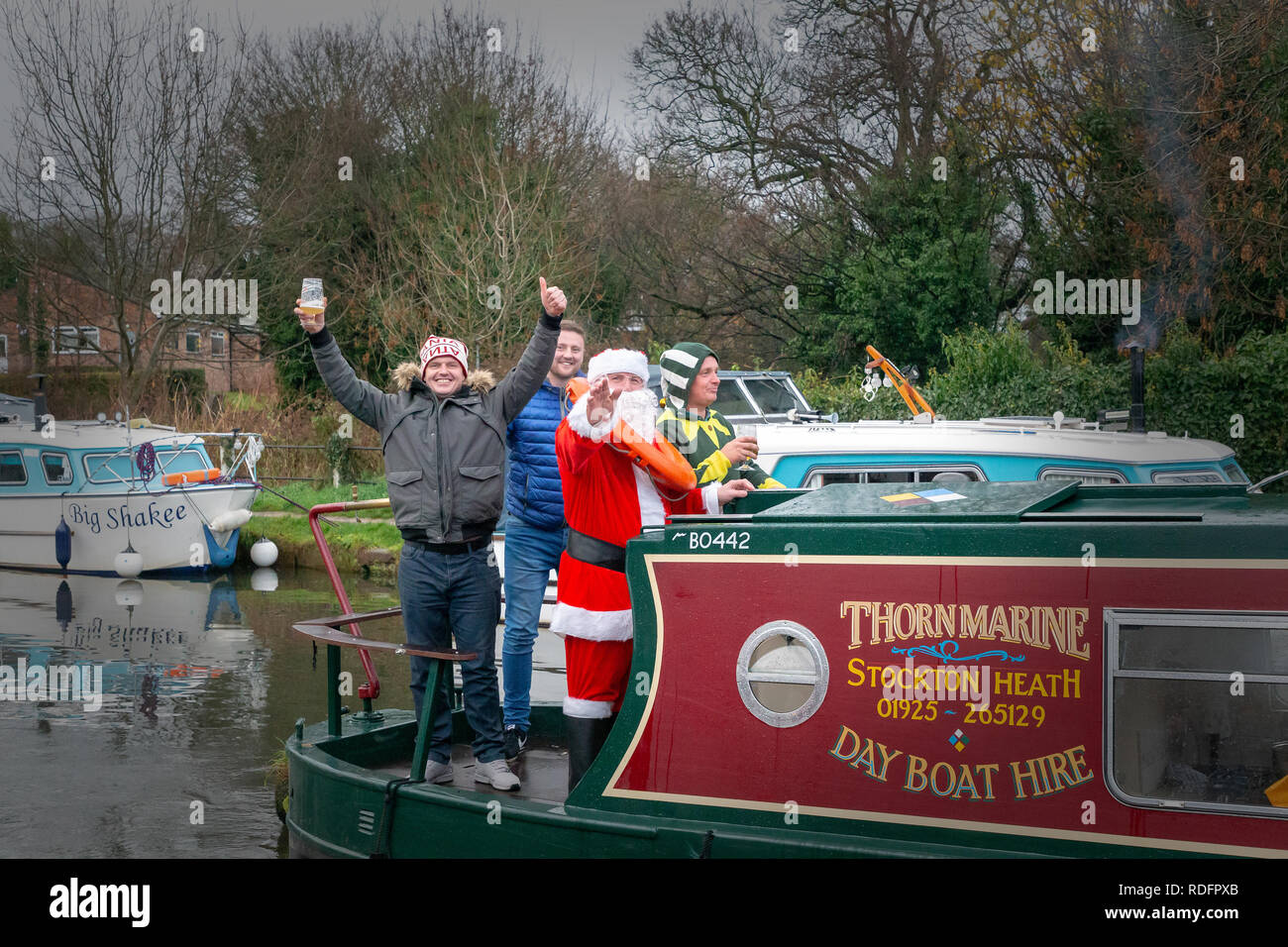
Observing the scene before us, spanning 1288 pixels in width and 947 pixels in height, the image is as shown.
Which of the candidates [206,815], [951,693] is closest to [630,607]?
[951,693]

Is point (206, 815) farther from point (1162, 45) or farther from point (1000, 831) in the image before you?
point (1162, 45)

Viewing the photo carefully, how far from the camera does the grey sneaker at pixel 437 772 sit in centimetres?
506

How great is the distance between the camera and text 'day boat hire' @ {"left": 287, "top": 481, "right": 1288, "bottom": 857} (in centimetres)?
360

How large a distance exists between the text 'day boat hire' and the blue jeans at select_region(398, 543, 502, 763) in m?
0.61

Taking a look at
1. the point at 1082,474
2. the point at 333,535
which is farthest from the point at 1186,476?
the point at 333,535

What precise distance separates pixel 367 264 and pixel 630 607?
23707 mm

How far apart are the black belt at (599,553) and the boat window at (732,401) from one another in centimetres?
915

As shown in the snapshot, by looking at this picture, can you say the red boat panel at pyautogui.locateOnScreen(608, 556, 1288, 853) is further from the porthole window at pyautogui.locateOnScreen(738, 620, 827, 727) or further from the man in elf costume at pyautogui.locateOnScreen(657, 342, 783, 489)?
the man in elf costume at pyautogui.locateOnScreen(657, 342, 783, 489)

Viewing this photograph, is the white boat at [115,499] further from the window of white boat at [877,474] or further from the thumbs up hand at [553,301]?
the thumbs up hand at [553,301]

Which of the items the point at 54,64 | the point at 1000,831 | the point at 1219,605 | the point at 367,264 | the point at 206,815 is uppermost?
the point at 54,64

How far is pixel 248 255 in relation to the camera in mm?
26734

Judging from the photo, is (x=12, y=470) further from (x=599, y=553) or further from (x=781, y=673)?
(x=781, y=673)

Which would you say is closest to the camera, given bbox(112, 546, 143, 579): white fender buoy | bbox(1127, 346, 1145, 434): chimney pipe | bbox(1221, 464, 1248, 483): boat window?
bbox(1221, 464, 1248, 483): boat window

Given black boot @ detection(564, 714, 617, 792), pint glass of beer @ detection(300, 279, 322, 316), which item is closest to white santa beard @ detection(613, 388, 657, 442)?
black boot @ detection(564, 714, 617, 792)
